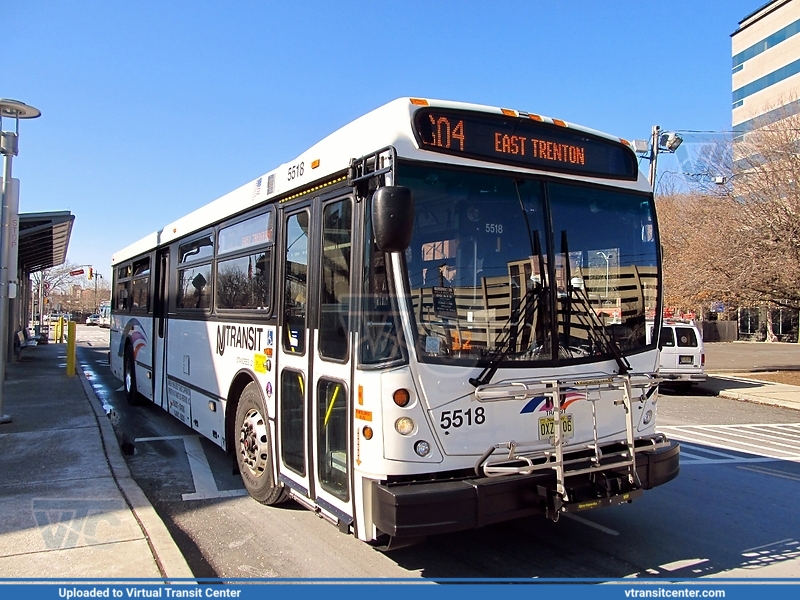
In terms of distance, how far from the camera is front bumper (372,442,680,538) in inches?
149

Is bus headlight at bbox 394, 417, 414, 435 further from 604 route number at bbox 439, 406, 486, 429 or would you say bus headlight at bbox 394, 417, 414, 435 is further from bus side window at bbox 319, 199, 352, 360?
bus side window at bbox 319, 199, 352, 360

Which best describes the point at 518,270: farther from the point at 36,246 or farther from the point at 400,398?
the point at 36,246

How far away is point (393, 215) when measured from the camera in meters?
3.78

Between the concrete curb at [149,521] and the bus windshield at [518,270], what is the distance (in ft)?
7.51

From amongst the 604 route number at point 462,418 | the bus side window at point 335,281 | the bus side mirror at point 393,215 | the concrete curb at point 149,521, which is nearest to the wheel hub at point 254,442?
the concrete curb at point 149,521

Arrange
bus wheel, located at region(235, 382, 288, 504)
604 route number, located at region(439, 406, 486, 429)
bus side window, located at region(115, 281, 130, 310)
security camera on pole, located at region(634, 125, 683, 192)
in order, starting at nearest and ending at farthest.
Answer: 1. 604 route number, located at region(439, 406, 486, 429)
2. bus wheel, located at region(235, 382, 288, 504)
3. bus side window, located at region(115, 281, 130, 310)
4. security camera on pole, located at region(634, 125, 683, 192)

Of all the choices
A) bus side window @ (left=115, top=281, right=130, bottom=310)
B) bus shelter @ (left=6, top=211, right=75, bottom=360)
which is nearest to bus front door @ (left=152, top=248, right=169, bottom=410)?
bus side window @ (left=115, top=281, right=130, bottom=310)

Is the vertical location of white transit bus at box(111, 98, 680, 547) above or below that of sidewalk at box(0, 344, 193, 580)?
above

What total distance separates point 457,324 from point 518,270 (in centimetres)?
66

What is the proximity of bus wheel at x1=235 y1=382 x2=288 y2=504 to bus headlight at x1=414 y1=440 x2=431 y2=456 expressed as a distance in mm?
2052

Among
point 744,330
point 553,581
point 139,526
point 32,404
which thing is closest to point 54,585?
point 139,526

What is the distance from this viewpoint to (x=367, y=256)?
13.8 feet

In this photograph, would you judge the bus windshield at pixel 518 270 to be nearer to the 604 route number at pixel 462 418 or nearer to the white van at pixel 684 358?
the 604 route number at pixel 462 418

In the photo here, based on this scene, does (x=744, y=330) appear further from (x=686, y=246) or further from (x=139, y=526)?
(x=139, y=526)
